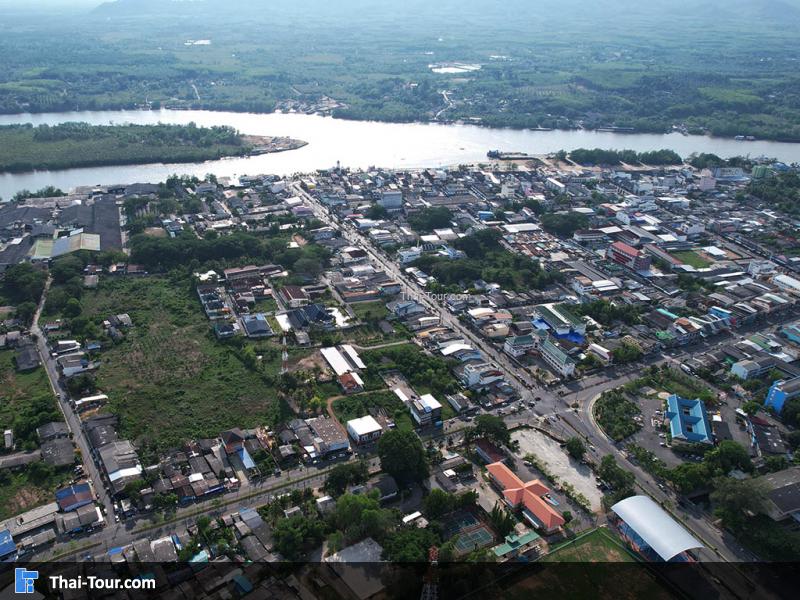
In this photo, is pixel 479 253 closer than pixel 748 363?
No

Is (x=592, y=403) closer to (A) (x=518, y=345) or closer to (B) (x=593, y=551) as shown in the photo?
(A) (x=518, y=345)

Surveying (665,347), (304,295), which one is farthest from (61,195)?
(665,347)

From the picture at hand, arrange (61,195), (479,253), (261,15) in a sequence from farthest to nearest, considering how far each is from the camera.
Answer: (261,15) < (61,195) < (479,253)

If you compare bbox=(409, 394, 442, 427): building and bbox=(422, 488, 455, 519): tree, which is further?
bbox=(409, 394, 442, 427): building

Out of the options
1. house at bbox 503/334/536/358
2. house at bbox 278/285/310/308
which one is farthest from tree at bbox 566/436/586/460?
house at bbox 278/285/310/308

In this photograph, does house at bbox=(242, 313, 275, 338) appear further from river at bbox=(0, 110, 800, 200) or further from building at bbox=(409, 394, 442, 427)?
river at bbox=(0, 110, 800, 200)

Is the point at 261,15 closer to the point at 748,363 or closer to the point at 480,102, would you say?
the point at 480,102
